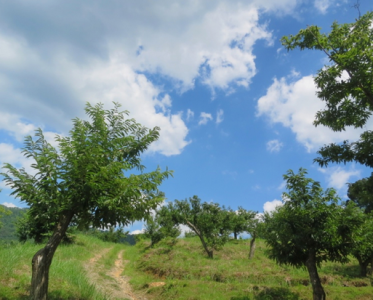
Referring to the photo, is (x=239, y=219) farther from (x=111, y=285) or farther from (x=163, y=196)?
(x=163, y=196)

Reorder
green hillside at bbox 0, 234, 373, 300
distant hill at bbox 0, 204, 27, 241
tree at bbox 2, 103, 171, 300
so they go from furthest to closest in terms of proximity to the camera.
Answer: distant hill at bbox 0, 204, 27, 241 → green hillside at bbox 0, 234, 373, 300 → tree at bbox 2, 103, 171, 300

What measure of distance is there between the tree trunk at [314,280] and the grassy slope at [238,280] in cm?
278

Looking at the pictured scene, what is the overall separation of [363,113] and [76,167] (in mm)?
11063

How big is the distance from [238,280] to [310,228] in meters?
8.35

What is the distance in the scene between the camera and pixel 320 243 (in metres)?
11.6

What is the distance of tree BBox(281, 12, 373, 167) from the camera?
28.9ft

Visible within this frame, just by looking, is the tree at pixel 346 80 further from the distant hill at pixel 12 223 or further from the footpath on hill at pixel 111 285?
the distant hill at pixel 12 223

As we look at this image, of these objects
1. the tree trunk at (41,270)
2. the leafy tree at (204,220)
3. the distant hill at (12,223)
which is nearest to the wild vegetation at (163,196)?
the tree trunk at (41,270)

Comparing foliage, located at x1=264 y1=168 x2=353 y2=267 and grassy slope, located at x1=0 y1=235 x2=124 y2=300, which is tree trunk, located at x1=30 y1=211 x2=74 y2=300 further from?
foliage, located at x1=264 y1=168 x2=353 y2=267

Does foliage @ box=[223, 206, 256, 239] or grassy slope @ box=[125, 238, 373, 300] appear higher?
foliage @ box=[223, 206, 256, 239]

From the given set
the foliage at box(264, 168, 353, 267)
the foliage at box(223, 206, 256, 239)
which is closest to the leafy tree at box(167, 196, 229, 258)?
the foliage at box(223, 206, 256, 239)

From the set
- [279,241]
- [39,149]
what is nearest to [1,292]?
[39,149]

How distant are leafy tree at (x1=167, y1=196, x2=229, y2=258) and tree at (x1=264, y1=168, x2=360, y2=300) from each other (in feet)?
52.2

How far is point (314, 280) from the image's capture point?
1131cm
